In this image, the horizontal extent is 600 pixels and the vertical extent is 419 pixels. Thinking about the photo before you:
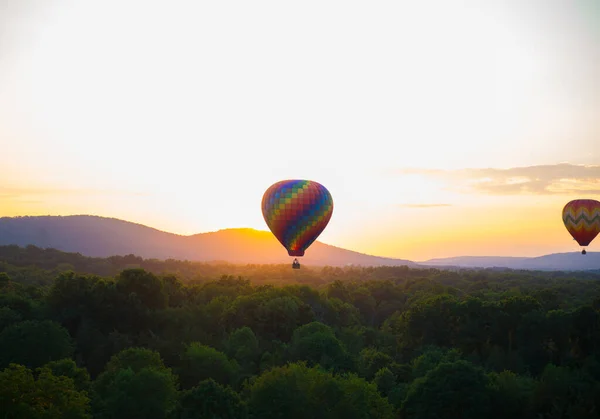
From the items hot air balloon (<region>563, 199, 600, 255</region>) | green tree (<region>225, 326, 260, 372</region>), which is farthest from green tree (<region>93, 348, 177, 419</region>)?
hot air balloon (<region>563, 199, 600, 255</region>)

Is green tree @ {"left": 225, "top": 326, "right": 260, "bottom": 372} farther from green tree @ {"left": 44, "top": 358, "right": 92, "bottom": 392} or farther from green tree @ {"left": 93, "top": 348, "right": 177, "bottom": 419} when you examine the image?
green tree @ {"left": 93, "top": 348, "right": 177, "bottom": 419}

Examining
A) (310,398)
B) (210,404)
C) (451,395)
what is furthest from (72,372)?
(451,395)

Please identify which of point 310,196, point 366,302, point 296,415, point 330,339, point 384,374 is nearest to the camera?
point 296,415

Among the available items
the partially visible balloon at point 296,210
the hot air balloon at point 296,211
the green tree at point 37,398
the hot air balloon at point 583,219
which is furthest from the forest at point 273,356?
the hot air balloon at point 583,219

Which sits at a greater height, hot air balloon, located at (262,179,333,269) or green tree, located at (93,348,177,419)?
hot air balloon, located at (262,179,333,269)

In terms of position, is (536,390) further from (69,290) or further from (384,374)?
(69,290)

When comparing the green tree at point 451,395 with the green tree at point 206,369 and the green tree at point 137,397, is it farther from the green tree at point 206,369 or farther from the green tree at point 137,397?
the green tree at point 137,397

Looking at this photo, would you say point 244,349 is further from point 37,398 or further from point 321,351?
point 37,398

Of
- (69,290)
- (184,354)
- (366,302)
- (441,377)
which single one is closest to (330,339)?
(184,354)
